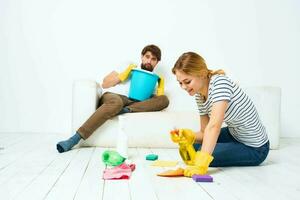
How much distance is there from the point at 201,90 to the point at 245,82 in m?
2.00

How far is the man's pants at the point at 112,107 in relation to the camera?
8.66 ft

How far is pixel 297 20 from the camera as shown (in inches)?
150

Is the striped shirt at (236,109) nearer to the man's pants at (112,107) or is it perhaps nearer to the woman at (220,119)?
the woman at (220,119)

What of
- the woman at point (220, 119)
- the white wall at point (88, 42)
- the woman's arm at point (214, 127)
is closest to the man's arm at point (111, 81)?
the white wall at point (88, 42)

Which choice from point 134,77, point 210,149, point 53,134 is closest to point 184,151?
point 210,149

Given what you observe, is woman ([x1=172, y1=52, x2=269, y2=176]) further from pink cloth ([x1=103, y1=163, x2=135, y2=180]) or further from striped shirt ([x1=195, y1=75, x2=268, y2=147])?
pink cloth ([x1=103, y1=163, x2=135, y2=180])

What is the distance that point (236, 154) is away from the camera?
6.59 feet

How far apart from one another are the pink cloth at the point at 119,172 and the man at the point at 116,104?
71cm

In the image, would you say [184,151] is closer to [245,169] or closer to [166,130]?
[245,169]

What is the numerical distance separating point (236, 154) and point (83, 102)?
4.12 ft

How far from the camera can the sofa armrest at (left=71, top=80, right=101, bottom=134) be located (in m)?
2.79

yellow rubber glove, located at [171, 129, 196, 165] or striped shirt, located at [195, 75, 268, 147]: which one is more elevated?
striped shirt, located at [195, 75, 268, 147]

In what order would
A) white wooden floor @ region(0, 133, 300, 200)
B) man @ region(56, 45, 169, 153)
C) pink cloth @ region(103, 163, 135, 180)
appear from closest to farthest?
white wooden floor @ region(0, 133, 300, 200) → pink cloth @ region(103, 163, 135, 180) → man @ region(56, 45, 169, 153)

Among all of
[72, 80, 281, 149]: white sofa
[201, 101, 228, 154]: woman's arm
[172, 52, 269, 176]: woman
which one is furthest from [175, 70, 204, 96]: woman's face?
[72, 80, 281, 149]: white sofa
